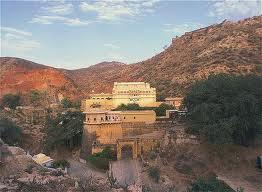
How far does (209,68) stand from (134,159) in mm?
29633

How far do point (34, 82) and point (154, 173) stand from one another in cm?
5435

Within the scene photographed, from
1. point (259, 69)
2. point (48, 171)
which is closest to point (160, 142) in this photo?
point (48, 171)

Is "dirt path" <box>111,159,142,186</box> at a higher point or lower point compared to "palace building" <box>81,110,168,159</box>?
lower

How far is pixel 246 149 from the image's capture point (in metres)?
31.0

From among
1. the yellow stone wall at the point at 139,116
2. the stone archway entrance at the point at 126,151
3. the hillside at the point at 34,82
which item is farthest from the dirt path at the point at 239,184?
the hillside at the point at 34,82

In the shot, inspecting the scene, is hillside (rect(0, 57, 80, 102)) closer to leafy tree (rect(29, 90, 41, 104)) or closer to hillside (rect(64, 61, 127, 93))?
hillside (rect(64, 61, 127, 93))

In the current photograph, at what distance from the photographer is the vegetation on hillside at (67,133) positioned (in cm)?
3831

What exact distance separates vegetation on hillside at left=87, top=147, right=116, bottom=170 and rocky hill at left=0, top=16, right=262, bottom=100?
74.8 feet

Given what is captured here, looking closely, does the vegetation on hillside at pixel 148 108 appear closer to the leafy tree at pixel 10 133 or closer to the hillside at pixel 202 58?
the leafy tree at pixel 10 133

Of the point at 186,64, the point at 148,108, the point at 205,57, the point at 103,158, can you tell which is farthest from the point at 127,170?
the point at 205,57

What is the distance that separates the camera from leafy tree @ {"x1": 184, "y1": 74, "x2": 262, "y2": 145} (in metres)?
29.3

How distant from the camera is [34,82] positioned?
78.2 meters

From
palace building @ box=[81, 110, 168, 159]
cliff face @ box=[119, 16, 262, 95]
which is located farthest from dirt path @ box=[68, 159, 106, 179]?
cliff face @ box=[119, 16, 262, 95]

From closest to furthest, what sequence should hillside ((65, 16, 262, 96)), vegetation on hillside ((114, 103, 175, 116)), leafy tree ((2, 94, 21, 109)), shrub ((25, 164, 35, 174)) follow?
shrub ((25, 164, 35, 174)) < vegetation on hillside ((114, 103, 175, 116)) < hillside ((65, 16, 262, 96)) < leafy tree ((2, 94, 21, 109))
